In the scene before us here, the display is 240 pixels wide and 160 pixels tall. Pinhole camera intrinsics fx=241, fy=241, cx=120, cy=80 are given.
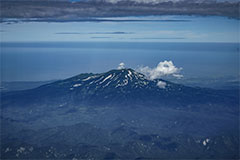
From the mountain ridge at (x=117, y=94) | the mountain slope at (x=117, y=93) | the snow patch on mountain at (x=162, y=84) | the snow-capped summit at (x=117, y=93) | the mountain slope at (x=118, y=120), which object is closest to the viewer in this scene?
the mountain slope at (x=118, y=120)

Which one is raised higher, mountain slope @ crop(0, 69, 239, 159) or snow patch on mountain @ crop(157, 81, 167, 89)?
snow patch on mountain @ crop(157, 81, 167, 89)

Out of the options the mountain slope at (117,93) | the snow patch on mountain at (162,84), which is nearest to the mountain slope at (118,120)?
the mountain slope at (117,93)

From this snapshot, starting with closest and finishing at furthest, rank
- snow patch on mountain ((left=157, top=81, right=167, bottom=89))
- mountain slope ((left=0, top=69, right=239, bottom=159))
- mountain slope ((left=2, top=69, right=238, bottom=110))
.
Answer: mountain slope ((left=0, top=69, right=239, bottom=159)) < mountain slope ((left=2, top=69, right=238, bottom=110)) < snow patch on mountain ((left=157, top=81, right=167, bottom=89))

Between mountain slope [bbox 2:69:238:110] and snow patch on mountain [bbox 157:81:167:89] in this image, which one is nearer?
mountain slope [bbox 2:69:238:110]

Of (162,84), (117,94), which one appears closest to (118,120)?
(117,94)

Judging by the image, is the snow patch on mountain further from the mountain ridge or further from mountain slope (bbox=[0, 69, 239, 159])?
mountain slope (bbox=[0, 69, 239, 159])

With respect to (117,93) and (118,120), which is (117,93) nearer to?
(117,93)

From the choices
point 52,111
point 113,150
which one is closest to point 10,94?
point 52,111

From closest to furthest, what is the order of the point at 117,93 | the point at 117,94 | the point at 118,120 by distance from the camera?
1. the point at 118,120
2. the point at 117,94
3. the point at 117,93

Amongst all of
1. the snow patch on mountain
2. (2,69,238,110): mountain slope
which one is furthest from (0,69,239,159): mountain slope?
the snow patch on mountain

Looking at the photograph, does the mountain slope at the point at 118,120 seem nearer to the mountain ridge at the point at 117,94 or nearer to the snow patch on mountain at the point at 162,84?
the mountain ridge at the point at 117,94

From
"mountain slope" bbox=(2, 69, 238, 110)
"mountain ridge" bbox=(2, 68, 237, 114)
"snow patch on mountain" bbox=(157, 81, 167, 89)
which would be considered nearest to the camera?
"mountain ridge" bbox=(2, 68, 237, 114)

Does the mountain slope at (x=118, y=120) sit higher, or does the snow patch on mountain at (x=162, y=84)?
the snow patch on mountain at (x=162, y=84)
